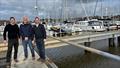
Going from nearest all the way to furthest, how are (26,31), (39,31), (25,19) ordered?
(25,19)
(39,31)
(26,31)


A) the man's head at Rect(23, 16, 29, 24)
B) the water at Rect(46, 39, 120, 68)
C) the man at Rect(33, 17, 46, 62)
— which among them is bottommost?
the water at Rect(46, 39, 120, 68)

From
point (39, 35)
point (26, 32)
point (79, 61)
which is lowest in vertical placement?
point (79, 61)

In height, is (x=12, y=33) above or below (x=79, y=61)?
above

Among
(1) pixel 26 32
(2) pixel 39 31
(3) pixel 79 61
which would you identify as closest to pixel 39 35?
(2) pixel 39 31

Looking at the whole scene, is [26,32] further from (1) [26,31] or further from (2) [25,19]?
(2) [25,19]

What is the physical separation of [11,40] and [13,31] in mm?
397

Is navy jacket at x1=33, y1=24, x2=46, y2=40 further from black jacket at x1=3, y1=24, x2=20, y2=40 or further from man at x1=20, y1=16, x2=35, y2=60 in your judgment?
black jacket at x1=3, y1=24, x2=20, y2=40

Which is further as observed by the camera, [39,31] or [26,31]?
[26,31]

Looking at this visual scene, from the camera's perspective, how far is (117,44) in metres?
41.1

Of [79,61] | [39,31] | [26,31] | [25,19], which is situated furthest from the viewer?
[79,61]

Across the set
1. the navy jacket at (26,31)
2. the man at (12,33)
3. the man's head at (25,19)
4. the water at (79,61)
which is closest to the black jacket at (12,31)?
the man at (12,33)

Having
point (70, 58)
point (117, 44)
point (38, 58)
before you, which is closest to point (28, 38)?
point (38, 58)

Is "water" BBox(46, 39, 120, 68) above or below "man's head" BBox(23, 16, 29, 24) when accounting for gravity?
Answer: below

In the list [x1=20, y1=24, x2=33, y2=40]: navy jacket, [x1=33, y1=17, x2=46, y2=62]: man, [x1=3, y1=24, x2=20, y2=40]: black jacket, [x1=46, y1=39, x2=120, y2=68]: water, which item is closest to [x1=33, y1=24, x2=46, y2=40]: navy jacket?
[x1=33, y1=17, x2=46, y2=62]: man
